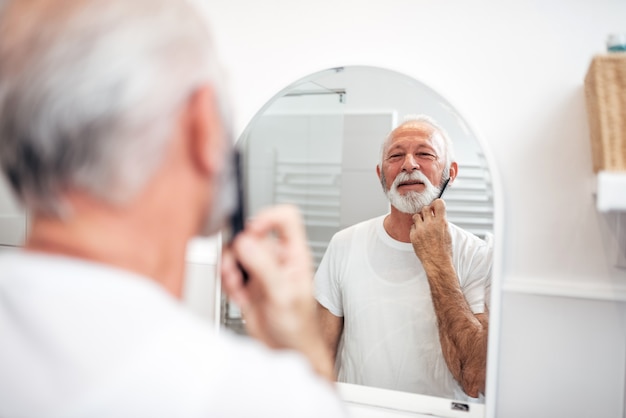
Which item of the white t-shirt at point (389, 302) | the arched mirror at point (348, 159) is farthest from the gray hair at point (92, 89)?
the white t-shirt at point (389, 302)

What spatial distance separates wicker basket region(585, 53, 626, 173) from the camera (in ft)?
2.43

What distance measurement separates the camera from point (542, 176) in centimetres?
93

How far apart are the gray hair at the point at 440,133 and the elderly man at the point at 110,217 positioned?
20.7 inches

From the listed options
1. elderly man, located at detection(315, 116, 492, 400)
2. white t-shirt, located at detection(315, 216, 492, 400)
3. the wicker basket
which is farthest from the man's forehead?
the wicker basket

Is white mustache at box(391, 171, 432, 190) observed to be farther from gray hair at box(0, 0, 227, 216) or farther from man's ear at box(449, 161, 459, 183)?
gray hair at box(0, 0, 227, 216)

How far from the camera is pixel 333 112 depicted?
101cm

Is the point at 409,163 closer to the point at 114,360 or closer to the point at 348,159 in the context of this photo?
the point at 348,159

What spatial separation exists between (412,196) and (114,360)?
612mm

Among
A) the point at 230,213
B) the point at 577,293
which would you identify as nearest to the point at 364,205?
the point at 577,293

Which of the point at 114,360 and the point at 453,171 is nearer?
the point at 114,360

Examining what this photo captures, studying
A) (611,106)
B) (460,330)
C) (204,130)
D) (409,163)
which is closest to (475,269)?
(460,330)

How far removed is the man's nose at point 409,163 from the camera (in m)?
0.93

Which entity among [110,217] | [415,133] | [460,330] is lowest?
[460,330]

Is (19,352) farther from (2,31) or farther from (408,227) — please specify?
(408,227)
